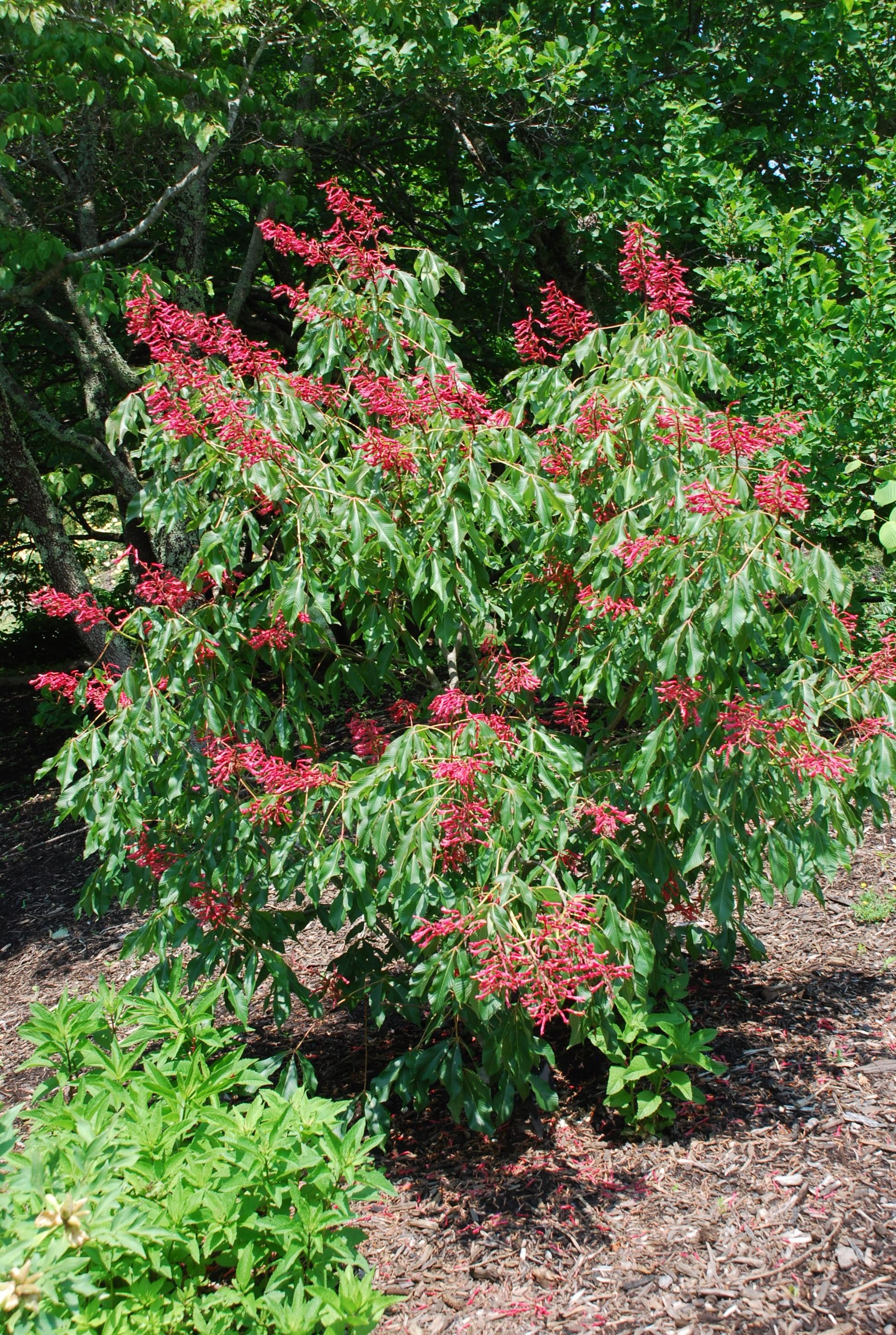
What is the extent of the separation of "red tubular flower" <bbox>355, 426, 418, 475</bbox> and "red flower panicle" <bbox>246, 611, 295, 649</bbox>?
19.7 inches

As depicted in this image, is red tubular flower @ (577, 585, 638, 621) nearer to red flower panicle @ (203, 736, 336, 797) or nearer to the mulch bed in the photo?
red flower panicle @ (203, 736, 336, 797)

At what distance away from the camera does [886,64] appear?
20.1 ft

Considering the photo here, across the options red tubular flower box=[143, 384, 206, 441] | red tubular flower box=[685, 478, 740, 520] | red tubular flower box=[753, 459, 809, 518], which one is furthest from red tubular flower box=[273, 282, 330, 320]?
red tubular flower box=[753, 459, 809, 518]

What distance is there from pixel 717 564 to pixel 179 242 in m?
5.43

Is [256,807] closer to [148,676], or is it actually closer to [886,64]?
[148,676]

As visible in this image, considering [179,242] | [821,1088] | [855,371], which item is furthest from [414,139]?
[821,1088]

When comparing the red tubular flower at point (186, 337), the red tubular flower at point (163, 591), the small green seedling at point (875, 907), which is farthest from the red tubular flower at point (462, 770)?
the small green seedling at point (875, 907)

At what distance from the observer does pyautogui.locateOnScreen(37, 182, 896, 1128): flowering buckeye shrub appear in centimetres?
251

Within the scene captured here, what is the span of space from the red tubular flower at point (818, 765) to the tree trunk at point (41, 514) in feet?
14.9

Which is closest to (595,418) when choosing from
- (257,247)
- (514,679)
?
(514,679)

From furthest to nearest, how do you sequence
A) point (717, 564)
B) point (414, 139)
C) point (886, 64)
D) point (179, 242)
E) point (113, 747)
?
point (414, 139), point (179, 242), point (886, 64), point (113, 747), point (717, 564)

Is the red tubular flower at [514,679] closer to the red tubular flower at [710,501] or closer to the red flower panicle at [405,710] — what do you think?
the red flower panicle at [405,710]

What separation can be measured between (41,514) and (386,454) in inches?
164

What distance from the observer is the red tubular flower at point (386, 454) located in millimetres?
2682
